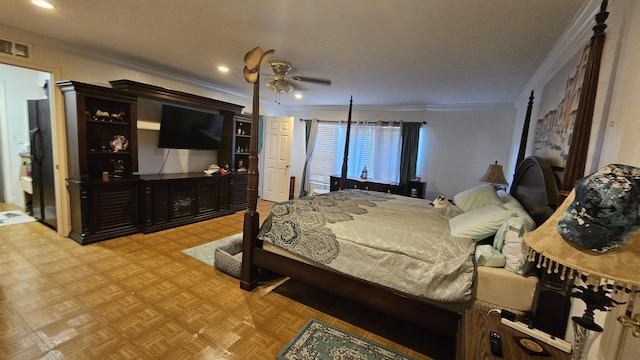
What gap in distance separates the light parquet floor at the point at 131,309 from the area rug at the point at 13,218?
0.77 meters

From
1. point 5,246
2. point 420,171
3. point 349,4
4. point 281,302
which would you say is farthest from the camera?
point 420,171

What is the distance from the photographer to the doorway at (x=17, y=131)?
4.22 m

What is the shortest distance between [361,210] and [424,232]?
0.80 m

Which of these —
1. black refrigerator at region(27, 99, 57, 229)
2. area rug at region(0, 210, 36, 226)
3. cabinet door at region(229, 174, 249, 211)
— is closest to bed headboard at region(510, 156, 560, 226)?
cabinet door at region(229, 174, 249, 211)

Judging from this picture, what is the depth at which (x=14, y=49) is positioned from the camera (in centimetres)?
282

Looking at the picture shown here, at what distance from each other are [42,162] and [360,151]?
5247mm

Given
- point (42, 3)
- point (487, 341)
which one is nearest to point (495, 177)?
point (487, 341)

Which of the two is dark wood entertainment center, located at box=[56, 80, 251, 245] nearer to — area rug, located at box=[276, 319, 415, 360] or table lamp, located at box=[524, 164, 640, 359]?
area rug, located at box=[276, 319, 415, 360]

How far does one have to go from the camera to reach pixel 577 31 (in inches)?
74.5

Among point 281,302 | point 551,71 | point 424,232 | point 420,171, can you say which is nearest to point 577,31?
point 551,71

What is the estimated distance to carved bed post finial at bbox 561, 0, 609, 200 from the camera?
131cm

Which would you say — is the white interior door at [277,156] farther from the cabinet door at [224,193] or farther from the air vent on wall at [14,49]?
the air vent on wall at [14,49]

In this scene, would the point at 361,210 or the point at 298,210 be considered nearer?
the point at 298,210

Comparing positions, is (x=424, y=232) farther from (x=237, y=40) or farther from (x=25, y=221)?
(x=25, y=221)
